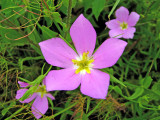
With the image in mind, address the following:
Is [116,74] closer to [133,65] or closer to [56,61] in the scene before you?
[133,65]

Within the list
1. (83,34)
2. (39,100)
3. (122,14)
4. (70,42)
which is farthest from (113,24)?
(39,100)

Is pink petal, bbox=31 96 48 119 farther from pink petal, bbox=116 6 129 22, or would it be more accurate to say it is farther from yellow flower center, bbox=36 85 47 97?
pink petal, bbox=116 6 129 22

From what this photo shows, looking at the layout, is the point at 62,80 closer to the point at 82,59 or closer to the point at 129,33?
the point at 82,59

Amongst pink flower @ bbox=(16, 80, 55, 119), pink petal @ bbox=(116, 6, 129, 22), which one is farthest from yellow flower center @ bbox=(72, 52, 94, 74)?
pink petal @ bbox=(116, 6, 129, 22)

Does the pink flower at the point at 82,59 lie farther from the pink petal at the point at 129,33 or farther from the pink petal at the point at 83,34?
the pink petal at the point at 129,33

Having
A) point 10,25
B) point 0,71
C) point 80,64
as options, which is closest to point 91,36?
point 80,64
